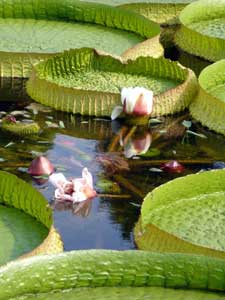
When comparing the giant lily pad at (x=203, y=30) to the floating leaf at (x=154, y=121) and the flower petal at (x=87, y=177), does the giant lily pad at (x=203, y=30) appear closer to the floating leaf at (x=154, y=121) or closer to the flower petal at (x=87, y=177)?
the floating leaf at (x=154, y=121)

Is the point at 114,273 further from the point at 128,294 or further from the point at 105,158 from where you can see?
the point at 105,158

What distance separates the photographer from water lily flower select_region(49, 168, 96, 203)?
3941 mm

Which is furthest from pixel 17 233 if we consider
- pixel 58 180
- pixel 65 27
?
pixel 65 27

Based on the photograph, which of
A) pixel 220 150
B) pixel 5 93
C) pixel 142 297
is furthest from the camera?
pixel 5 93

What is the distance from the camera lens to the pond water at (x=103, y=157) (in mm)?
3900

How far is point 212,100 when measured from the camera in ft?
16.8

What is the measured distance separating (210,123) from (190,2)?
2401 millimetres

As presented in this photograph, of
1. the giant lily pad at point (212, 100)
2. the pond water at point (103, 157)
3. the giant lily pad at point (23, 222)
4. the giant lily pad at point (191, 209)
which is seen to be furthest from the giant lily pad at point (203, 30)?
the giant lily pad at point (23, 222)

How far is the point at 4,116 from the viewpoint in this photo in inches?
202

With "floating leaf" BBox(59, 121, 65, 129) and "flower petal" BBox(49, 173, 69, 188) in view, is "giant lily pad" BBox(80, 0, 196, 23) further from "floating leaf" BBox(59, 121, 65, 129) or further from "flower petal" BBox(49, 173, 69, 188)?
"flower petal" BBox(49, 173, 69, 188)

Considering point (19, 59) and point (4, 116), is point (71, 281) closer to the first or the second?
point (4, 116)

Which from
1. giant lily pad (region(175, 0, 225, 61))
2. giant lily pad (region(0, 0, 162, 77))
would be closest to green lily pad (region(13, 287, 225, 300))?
giant lily pad (region(0, 0, 162, 77))

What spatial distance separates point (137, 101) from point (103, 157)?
1.66ft

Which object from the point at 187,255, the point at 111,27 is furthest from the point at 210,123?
the point at 187,255
